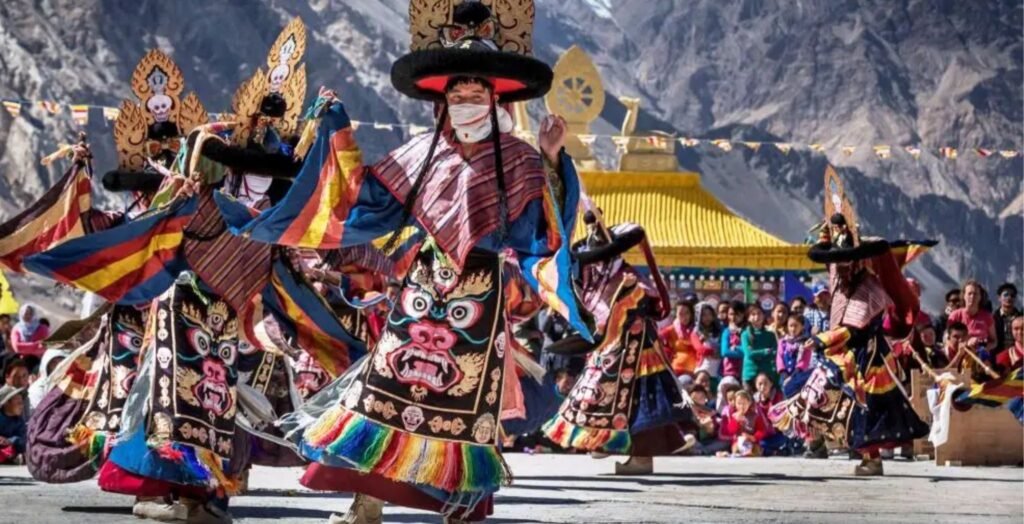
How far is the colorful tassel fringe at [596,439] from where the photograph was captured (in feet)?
40.8

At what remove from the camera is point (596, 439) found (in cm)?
1247

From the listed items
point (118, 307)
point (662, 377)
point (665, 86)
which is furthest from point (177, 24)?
point (118, 307)

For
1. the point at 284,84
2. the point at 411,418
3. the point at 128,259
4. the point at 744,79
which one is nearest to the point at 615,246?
the point at 284,84

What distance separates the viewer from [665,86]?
229ft

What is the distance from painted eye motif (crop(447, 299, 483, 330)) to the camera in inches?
271

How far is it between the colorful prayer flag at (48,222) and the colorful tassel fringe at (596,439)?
4044mm

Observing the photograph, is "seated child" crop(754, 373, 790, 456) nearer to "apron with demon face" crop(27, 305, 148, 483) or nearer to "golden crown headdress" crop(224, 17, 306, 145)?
"apron with demon face" crop(27, 305, 148, 483)

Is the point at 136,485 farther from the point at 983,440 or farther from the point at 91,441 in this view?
the point at 983,440

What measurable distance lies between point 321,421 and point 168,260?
63.1 inches

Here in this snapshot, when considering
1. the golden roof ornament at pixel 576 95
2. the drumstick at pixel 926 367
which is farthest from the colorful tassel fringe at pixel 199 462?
the golden roof ornament at pixel 576 95

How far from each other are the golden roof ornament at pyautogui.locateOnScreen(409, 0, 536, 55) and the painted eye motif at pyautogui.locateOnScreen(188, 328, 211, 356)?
1.52 m

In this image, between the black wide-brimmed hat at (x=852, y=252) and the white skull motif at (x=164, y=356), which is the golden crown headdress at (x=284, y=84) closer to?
the white skull motif at (x=164, y=356)

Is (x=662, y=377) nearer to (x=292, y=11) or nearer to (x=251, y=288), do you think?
(x=251, y=288)

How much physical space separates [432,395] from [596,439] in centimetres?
572
